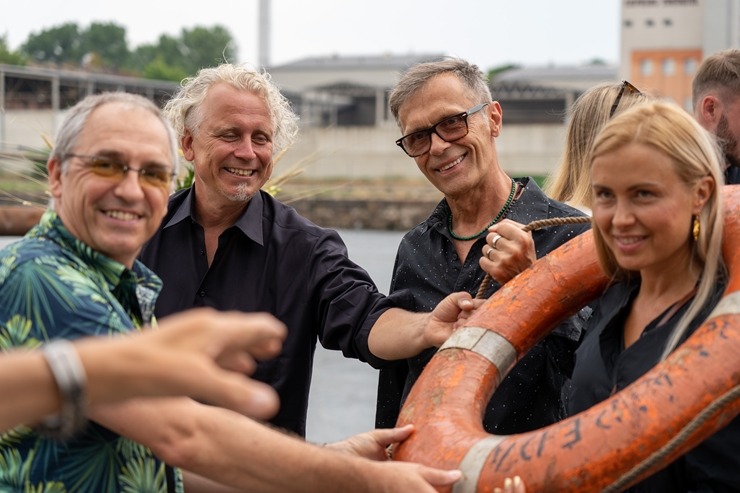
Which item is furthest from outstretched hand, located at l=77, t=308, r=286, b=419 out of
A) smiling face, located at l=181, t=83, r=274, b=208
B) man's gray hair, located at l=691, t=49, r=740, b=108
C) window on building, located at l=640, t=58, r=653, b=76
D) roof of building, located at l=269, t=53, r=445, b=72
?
roof of building, located at l=269, t=53, r=445, b=72

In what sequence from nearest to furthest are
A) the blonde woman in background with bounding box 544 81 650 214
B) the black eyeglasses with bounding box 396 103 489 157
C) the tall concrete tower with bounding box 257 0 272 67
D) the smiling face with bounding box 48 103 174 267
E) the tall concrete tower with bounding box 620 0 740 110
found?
1. the smiling face with bounding box 48 103 174 267
2. the black eyeglasses with bounding box 396 103 489 157
3. the blonde woman in background with bounding box 544 81 650 214
4. the tall concrete tower with bounding box 620 0 740 110
5. the tall concrete tower with bounding box 257 0 272 67

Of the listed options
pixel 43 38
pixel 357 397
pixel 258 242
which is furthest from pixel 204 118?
pixel 43 38

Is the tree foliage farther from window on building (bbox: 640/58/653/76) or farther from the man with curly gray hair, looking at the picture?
the man with curly gray hair

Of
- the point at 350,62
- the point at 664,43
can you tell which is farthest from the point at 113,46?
the point at 664,43

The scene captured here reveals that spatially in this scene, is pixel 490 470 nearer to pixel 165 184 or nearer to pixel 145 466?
pixel 145 466

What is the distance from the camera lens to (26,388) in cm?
141

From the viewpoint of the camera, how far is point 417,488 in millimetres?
2264

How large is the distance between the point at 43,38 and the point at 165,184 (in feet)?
297

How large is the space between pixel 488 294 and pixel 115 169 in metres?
1.31

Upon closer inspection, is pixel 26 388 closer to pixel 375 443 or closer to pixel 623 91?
pixel 375 443

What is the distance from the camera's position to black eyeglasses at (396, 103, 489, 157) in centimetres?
315

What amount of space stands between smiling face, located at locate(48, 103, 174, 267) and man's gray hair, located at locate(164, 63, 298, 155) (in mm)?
1277

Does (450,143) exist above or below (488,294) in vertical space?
above

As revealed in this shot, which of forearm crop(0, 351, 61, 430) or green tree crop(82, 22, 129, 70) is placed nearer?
forearm crop(0, 351, 61, 430)
